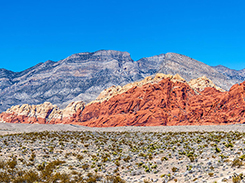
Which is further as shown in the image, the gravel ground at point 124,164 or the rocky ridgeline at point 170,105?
the rocky ridgeline at point 170,105

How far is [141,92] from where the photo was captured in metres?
74.8

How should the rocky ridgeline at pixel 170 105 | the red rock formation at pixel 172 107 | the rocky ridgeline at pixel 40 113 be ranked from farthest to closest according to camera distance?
the rocky ridgeline at pixel 40 113, the rocky ridgeline at pixel 170 105, the red rock formation at pixel 172 107

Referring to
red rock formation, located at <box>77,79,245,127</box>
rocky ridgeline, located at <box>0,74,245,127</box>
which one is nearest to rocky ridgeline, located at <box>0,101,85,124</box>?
rocky ridgeline, located at <box>0,74,245,127</box>

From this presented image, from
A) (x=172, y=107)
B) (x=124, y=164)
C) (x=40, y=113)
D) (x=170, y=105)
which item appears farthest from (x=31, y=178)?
(x=40, y=113)

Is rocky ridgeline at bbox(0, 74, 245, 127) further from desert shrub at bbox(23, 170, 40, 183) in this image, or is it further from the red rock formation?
desert shrub at bbox(23, 170, 40, 183)

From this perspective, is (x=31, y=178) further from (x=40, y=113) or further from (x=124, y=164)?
(x=40, y=113)

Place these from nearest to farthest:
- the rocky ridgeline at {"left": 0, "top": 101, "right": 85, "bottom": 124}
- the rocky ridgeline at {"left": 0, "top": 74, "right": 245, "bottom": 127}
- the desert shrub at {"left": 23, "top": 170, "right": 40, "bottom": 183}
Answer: the desert shrub at {"left": 23, "top": 170, "right": 40, "bottom": 183}, the rocky ridgeline at {"left": 0, "top": 74, "right": 245, "bottom": 127}, the rocky ridgeline at {"left": 0, "top": 101, "right": 85, "bottom": 124}

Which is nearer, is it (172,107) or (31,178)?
(31,178)

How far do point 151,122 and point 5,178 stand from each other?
167 ft

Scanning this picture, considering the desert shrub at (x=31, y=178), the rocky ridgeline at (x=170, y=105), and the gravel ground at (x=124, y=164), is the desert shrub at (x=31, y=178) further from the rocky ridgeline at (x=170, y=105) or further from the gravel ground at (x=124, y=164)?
the rocky ridgeline at (x=170, y=105)

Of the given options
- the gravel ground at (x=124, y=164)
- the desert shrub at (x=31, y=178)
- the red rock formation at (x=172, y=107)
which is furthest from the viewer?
the red rock formation at (x=172, y=107)

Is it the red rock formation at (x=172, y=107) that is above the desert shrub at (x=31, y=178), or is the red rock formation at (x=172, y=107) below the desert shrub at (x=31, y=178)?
above

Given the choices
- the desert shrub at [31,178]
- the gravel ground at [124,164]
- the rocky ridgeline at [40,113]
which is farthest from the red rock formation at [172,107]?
the desert shrub at [31,178]

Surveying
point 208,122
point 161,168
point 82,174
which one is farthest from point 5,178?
point 208,122
